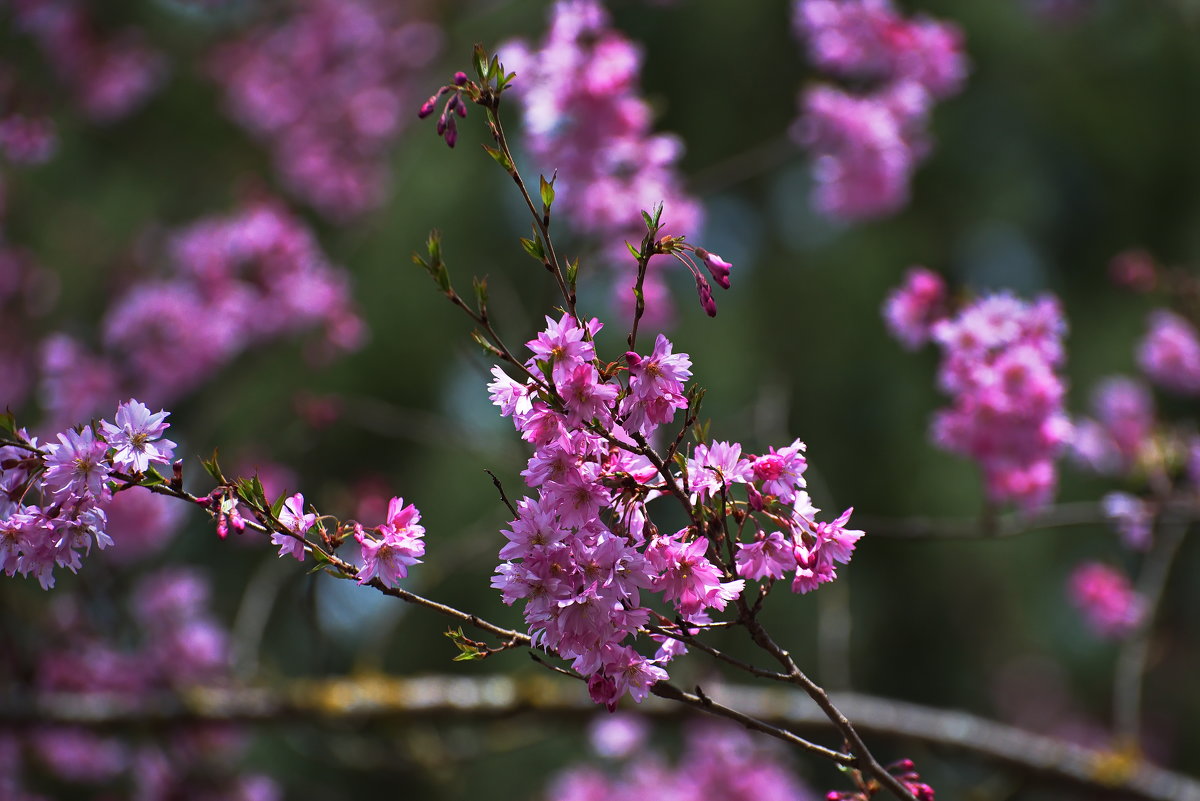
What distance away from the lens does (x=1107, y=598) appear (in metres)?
3.29

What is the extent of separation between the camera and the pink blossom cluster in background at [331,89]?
486 centimetres

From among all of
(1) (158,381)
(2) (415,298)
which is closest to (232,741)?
(1) (158,381)

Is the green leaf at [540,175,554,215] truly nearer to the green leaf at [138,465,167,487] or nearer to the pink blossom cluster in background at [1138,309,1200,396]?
the green leaf at [138,465,167,487]

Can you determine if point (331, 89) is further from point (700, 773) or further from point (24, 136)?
point (700, 773)

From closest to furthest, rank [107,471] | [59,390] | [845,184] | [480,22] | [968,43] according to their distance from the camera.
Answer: [107,471] → [845,184] → [59,390] → [968,43] → [480,22]

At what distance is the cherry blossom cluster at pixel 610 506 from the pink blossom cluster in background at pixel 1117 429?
A: 2218mm

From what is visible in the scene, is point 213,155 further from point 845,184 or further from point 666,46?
point 845,184

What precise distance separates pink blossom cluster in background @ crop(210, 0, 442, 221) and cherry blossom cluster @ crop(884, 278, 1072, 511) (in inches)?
123

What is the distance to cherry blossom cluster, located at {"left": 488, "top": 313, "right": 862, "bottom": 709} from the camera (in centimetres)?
100

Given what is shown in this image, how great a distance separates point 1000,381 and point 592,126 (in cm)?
120

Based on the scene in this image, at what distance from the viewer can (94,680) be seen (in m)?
3.12

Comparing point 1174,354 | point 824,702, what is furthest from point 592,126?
point 1174,354

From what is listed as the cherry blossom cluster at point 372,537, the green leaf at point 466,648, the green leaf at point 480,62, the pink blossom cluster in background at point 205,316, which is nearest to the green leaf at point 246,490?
the cherry blossom cluster at point 372,537

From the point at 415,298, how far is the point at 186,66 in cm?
261
